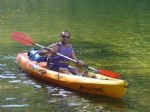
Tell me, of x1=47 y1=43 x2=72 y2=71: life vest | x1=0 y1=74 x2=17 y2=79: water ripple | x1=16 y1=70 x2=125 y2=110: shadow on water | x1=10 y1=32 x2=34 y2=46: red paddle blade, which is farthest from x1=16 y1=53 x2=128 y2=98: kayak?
x1=10 y1=32 x2=34 y2=46: red paddle blade

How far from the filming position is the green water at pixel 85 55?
11.2 metres

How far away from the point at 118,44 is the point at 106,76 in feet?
28.0

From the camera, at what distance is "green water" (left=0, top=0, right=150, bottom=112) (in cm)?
1125

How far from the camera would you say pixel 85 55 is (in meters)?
17.5

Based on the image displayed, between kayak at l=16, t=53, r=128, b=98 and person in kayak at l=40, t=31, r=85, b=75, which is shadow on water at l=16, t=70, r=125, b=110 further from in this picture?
person in kayak at l=40, t=31, r=85, b=75

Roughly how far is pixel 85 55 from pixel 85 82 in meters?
5.72

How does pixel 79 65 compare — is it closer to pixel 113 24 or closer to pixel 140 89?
pixel 140 89

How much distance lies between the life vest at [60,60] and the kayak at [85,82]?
262mm

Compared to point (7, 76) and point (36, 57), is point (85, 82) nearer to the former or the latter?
point (36, 57)

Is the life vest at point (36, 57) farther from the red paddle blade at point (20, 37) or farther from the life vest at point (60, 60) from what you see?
the life vest at point (60, 60)

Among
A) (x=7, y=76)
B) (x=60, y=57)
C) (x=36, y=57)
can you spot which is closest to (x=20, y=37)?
(x=36, y=57)

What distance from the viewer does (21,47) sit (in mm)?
19031

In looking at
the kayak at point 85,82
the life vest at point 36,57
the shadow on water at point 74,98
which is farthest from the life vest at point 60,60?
the life vest at point 36,57

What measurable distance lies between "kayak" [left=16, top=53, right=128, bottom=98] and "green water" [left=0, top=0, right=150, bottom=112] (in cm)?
18
